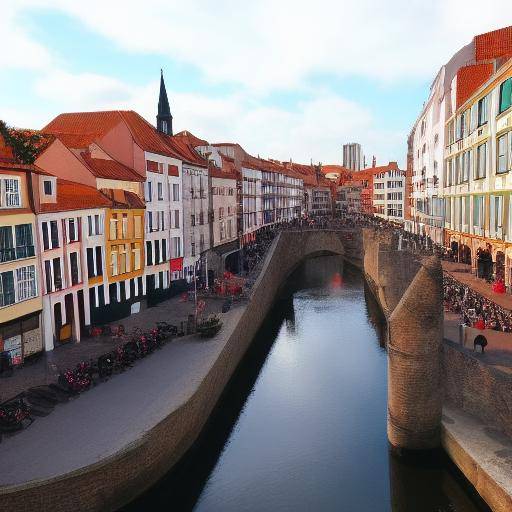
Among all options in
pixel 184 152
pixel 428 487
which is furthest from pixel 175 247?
pixel 428 487

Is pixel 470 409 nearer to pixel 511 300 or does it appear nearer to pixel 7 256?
pixel 511 300

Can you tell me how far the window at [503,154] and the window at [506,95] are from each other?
1951 millimetres

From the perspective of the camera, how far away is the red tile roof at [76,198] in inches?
1347

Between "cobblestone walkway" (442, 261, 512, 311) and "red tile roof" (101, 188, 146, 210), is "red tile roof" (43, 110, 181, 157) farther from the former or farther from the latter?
"cobblestone walkway" (442, 261, 512, 311)

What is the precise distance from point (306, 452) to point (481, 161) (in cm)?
2780

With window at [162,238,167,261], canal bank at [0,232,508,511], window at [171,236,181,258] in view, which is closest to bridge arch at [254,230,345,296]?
window at [171,236,181,258]

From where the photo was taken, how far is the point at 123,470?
20859 mm

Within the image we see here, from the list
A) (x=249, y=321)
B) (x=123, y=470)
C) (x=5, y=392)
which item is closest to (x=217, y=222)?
(x=249, y=321)

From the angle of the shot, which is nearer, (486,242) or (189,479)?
(189,479)

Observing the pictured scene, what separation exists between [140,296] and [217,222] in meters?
24.6

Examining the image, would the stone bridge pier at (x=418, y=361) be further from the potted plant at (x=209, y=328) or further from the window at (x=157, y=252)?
the window at (x=157, y=252)

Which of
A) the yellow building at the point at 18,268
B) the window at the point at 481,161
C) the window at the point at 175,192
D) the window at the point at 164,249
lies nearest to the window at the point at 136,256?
the window at the point at 164,249

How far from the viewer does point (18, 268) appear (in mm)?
29797

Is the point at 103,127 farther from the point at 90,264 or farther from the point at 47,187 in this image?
the point at 47,187
